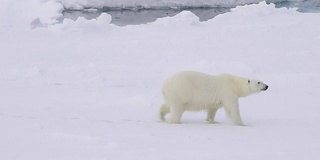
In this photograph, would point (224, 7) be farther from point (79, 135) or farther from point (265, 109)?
point (79, 135)

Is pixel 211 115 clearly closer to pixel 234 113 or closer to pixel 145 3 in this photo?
pixel 234 113

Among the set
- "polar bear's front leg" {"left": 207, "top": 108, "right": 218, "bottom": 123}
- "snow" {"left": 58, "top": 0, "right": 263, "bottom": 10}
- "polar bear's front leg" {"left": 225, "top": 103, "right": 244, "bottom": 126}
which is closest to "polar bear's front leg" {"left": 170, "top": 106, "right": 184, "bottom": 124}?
"polar bear's front leg" {"left": 207, "top": 108, "right": 218, "bottom": 123}

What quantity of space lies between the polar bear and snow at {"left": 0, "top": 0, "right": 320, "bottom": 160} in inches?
5.7

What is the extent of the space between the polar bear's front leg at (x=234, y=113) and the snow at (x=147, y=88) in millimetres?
106

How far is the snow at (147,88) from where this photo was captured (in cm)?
381

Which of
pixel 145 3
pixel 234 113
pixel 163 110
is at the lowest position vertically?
pixel 145 3

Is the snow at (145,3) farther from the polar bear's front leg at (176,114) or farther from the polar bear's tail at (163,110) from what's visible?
the polar bear's front leg at (176,114)

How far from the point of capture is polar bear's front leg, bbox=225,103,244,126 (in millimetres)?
4941

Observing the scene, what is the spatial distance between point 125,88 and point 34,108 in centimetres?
144

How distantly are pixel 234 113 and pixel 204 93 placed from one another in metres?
0.31

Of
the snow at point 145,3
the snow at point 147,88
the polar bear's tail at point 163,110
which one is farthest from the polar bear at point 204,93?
the snow at point 145,3

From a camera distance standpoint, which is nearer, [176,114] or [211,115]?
[176,114]

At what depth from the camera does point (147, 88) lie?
643 centimetres

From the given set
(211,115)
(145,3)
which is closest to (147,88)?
(211,115)
